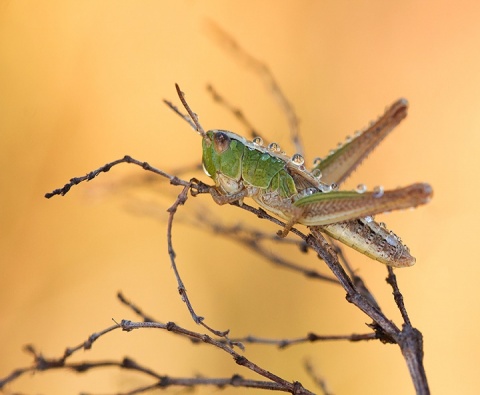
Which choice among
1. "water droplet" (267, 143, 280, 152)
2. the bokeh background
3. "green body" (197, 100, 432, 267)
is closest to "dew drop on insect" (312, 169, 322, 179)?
"green body" (197, 100, 432, 267)

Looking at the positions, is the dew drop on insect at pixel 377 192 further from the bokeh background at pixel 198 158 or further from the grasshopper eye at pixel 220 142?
the bokeh background at pixel 198 158

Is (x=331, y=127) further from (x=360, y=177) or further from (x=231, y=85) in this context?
(x=231, y=85)

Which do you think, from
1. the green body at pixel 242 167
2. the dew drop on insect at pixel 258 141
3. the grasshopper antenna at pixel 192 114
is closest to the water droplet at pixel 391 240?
the green body at pixel 242 167

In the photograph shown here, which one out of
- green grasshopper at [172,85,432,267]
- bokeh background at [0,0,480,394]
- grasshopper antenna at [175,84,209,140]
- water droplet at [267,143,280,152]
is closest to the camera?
grasshopper antenna at [175,84,209,140]

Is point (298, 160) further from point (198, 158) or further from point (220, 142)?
point (198, 158)

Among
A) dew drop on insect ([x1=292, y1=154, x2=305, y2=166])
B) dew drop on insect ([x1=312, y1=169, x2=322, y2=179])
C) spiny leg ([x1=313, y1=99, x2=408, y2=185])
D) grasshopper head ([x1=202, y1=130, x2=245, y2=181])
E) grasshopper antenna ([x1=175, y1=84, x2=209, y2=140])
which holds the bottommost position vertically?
grasshopper antenna ([x1=175, y1=84, x2=209, y2=140])

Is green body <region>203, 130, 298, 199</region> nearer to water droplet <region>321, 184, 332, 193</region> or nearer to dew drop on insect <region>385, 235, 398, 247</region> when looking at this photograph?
water droplet <region>321, 184, 332, 193</region>

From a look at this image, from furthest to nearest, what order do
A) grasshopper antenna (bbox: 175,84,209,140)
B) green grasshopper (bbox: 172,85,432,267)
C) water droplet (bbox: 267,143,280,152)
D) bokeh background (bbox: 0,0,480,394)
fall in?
bokeh background (bbox: 0,0,480,394) → water droplet (bbox: 267,143,280,152) → green grasshopper (bbox: 172,85,432,267) → grasshopper antenna (bbox: 175,84,209,140)
